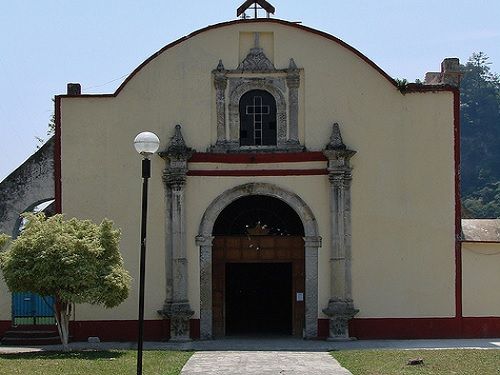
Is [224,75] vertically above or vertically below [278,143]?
above

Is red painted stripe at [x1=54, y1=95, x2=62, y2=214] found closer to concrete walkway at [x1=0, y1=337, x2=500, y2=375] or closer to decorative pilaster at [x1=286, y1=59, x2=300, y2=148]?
concrete walkway at [x1=0, y1=337, x2=500, y2=375]

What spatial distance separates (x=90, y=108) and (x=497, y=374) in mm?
13032

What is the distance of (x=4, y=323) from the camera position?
25.4 m

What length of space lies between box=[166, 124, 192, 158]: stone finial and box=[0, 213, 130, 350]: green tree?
3721 mm

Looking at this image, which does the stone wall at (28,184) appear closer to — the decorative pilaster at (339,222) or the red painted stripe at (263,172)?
the red painted stripe at (263,172)

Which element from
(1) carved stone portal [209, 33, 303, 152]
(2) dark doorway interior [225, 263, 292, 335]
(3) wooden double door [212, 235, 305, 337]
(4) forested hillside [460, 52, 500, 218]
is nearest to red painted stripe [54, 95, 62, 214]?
(1) carved stone portal [209, 33, 303, 152]

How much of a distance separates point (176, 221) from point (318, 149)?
414 cm

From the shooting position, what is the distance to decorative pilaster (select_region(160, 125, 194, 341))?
2481 centimetres

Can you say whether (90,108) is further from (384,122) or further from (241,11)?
(384,122)

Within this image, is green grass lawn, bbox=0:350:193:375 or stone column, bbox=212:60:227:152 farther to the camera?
stone column, bbox=212:60:227:152

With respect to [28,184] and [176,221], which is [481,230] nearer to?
[176,221]

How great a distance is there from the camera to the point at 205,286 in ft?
82.0

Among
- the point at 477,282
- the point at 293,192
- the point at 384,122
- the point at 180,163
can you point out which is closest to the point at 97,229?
the point at 180,163

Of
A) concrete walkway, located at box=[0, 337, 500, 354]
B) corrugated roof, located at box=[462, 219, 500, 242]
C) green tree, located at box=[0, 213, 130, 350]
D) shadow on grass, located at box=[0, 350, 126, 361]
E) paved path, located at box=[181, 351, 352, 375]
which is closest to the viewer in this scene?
paved path, located at box=[181, 351, 352, 375]
